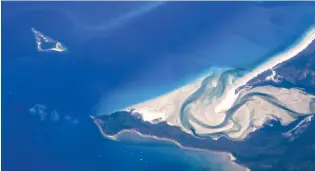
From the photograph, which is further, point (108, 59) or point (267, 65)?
point (108, 59)

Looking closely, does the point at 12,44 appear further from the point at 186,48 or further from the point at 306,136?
the point at 306,136

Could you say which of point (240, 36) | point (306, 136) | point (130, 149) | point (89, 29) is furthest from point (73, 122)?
point (306, 136)

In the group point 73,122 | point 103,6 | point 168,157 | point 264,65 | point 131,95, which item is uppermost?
point 103,6
